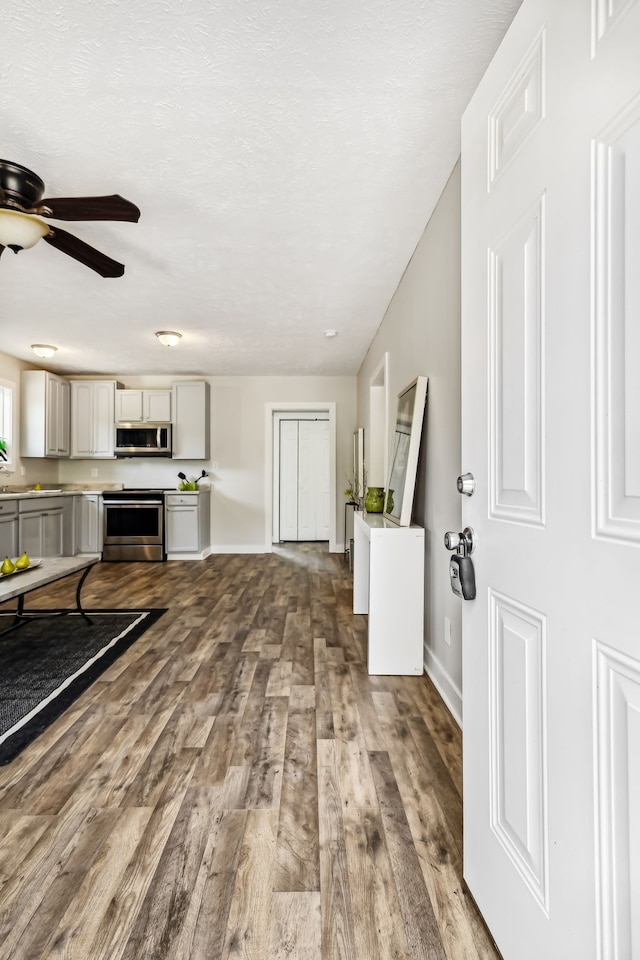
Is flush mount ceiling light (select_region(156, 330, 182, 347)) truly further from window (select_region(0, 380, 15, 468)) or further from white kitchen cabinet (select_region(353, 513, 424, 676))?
white kitchen cabinet (select_region(353, 513, 424, 676))

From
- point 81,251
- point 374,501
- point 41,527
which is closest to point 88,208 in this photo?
point 81,251

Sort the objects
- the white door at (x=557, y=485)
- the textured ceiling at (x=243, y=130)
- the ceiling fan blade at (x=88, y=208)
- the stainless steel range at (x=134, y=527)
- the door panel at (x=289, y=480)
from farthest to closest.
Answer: the door panel at (x=289, y=480) → the stainless steel range at (x=134, y=527) → the ceiling fan blade at (x=88, y=208) → the textured ceiling at (x=243, y=130) → the white door at (x=557, y=485)

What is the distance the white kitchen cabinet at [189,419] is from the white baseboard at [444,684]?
15.2 ft

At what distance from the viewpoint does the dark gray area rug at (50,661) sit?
2.13 m

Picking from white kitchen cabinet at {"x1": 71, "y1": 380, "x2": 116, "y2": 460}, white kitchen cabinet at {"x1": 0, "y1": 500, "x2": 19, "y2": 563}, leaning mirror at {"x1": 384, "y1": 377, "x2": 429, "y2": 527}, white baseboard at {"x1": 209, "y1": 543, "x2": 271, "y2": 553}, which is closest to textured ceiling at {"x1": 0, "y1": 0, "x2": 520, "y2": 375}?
leaning mirror at {"x1": 384, "y1": 377, "x2": 429, "y2": 527}

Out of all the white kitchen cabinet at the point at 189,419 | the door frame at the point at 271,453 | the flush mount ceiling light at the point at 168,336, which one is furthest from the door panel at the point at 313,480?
the flush mount ceiling light at the point at 168,336

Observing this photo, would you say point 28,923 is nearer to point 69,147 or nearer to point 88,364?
point 69,147

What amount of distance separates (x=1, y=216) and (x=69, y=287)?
5.53 ft

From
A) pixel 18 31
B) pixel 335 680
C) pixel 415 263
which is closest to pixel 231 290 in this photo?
pixel 415 263

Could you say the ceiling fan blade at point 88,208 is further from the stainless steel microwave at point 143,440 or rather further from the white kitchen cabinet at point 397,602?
the stainless steel microwave at point 143,440

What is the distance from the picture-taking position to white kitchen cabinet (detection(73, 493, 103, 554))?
250 inches

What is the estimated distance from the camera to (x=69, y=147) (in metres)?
2.03

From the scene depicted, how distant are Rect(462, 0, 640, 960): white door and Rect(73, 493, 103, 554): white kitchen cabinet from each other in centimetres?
608

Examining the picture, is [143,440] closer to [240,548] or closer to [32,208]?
[240,548]
